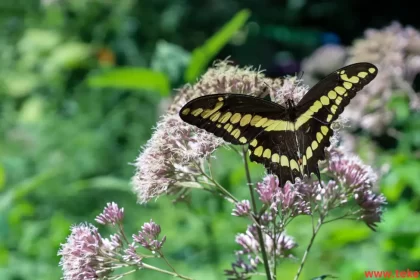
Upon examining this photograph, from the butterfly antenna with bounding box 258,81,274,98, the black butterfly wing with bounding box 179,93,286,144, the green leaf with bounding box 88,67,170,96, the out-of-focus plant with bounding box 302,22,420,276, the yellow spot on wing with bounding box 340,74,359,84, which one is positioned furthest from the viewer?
the green leaf with bounding box 88,67,170,96

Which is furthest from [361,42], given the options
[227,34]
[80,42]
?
[80,42]

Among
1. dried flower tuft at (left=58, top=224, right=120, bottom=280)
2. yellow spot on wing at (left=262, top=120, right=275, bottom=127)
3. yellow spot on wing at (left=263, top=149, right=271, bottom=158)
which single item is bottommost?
dried flower tuft at (left=58, top=224, right=120, bottom=280)

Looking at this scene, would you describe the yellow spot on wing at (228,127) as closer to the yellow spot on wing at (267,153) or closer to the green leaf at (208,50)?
the yellow spot on wing at (267,153)

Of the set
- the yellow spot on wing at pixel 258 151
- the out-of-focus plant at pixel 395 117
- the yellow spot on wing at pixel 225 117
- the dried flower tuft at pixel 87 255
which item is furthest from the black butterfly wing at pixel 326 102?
the out-of-focus plant at pixel 395 117

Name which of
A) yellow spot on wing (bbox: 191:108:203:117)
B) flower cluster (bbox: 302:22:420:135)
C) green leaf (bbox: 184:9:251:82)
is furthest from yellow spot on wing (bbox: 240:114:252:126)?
flower cluster (bbox: 302:22:420:135)

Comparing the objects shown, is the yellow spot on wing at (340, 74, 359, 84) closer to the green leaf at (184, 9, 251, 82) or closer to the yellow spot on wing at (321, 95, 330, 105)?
the yellow spot on wing at (321, 95, 330, 105)

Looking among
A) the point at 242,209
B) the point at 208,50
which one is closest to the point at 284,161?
the point at 242,209

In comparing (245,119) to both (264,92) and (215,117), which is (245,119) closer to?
(215,117)
